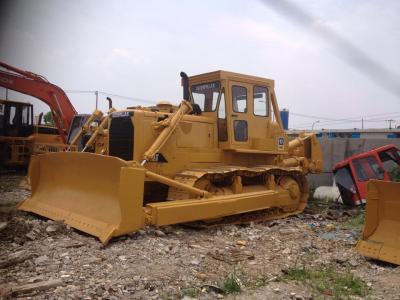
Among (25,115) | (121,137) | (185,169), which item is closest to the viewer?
(121,137)

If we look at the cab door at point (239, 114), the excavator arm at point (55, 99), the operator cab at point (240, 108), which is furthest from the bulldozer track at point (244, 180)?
the excavator arm at point (55, 99)

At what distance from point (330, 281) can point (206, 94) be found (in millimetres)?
4779

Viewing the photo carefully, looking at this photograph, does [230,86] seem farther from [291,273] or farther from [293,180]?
[291,273]

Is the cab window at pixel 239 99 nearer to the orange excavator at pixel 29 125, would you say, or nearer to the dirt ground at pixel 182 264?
the dirt ground at pixel 182 264

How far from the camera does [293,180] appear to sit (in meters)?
9.22

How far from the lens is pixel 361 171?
9.52m

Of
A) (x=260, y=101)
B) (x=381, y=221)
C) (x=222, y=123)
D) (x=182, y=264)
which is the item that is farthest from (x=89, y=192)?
(x=381, y=221)

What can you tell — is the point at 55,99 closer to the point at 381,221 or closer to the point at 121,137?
the point at 121,137

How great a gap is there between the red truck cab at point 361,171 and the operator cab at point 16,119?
Result: 1198cm

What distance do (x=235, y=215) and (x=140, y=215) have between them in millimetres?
2589

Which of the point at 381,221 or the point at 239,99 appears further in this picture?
the point at 239,99

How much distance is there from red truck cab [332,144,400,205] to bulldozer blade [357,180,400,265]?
3.48 metres

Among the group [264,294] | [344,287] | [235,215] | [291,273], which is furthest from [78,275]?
[235,215]

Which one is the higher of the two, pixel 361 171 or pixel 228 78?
pixel 228 78
